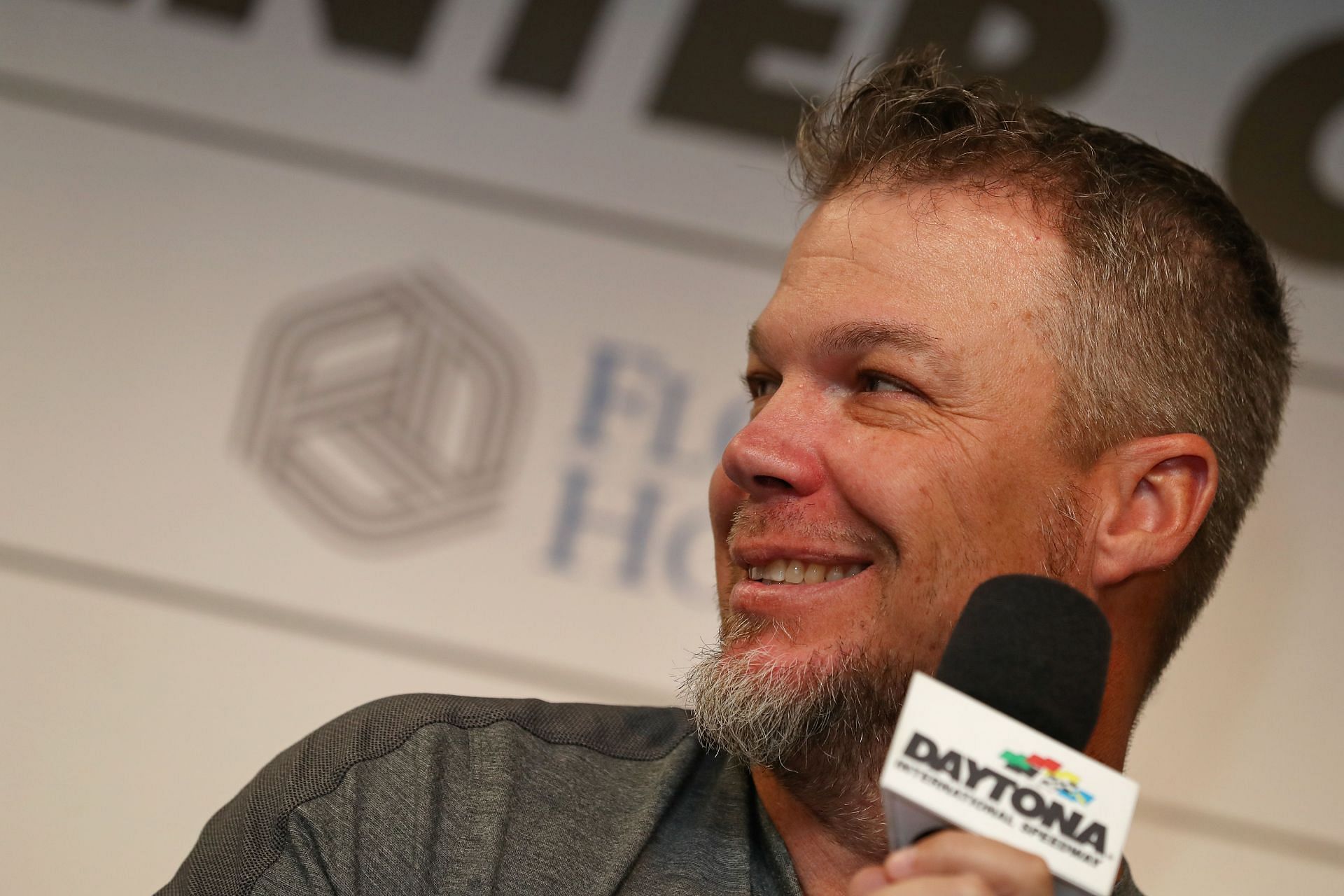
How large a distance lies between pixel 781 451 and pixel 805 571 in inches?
4.8

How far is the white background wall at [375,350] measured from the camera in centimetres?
216

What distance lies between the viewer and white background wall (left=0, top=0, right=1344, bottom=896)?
2.16 m

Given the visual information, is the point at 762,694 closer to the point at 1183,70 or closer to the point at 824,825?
the point at 824,825

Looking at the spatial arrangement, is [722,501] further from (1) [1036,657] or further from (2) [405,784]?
(1) [1036,657]

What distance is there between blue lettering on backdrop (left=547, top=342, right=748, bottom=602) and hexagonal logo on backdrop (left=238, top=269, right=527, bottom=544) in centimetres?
13

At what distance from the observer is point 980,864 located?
0.70 metres

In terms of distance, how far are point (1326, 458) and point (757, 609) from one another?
1451mm

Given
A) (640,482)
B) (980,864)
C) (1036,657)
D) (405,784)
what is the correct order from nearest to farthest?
(980,864), (1036,657), (405,784), (640,482)

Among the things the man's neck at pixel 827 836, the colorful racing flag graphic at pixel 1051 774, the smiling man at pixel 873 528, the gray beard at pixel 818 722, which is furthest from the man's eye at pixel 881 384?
the colorful racing flag graphic at pixel 1051 774

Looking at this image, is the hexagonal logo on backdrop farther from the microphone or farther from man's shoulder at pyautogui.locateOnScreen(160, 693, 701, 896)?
the microphone

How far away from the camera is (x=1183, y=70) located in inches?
90.8

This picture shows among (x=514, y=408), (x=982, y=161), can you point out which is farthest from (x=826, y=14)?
(x=982, y=161)

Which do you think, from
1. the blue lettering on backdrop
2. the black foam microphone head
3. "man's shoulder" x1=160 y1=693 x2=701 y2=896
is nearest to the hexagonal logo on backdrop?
the blue lettering on backdrop

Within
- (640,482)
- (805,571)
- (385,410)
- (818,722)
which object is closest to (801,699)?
(818,722)
